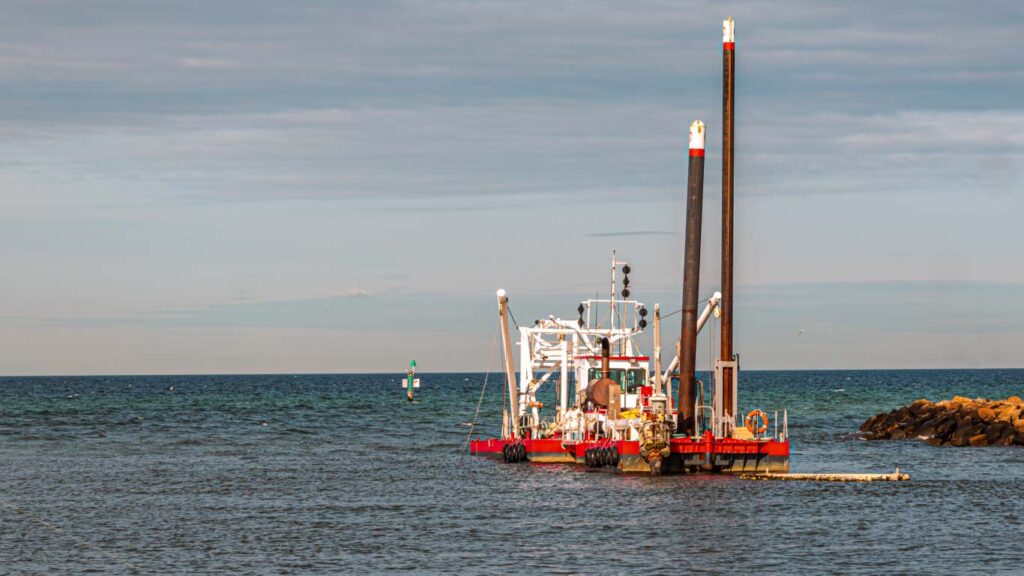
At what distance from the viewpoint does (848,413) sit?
118 meters

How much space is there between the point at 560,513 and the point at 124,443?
148 feet

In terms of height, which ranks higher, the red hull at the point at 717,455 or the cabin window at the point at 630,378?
the cabin window at the point at 630,378

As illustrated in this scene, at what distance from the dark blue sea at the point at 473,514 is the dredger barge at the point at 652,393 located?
98 centimetres

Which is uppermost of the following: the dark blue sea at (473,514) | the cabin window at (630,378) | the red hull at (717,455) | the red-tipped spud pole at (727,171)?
the red-tipped spud pole at (727,171)

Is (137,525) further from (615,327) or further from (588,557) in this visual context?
(615,327)

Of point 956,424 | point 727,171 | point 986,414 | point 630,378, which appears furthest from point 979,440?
point 727,171

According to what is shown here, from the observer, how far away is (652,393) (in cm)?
5472

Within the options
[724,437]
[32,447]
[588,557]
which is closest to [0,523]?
[588,557]

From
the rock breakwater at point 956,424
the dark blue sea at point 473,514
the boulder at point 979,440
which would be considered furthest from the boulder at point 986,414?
the dark blue sea at point 473,514

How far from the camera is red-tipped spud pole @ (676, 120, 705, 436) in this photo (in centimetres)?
5078

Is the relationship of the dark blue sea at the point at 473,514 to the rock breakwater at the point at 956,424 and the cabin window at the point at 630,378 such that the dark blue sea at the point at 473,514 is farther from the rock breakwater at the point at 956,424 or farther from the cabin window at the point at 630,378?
the cabin window at the point at 630,378

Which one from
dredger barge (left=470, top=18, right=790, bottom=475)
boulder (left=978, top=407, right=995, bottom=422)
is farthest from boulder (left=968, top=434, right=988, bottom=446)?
dredger barge (left=470, top=18, right=790, bottom=475)

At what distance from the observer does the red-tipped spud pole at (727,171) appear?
5178 centimetres

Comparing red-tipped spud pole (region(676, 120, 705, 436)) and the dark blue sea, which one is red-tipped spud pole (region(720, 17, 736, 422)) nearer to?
red-tipped spud pole (region(676, 120, 705, 436))
